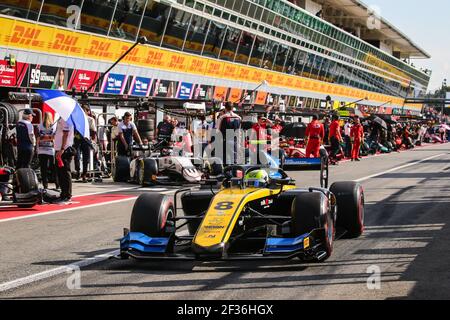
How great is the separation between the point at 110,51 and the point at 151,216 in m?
23.5

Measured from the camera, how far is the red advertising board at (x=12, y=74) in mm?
24031

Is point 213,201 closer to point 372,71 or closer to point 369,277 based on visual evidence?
point 369,277

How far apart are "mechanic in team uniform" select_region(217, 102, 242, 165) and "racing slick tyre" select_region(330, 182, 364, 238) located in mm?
7091

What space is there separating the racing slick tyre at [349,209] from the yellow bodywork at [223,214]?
112 centimetres

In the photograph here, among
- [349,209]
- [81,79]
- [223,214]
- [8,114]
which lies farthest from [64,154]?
[81,79]

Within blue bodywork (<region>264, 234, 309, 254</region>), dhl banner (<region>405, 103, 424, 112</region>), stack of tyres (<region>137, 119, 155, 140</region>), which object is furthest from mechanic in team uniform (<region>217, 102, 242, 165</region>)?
dhl banner (<region>405, 103, 424, 112</region>)

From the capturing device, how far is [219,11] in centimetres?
4019

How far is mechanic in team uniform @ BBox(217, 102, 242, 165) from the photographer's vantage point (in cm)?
1623

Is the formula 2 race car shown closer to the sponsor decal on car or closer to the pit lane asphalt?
the pit lane asphalt

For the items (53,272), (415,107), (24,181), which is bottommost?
(24,181)

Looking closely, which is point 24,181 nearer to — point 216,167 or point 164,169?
point 216,167

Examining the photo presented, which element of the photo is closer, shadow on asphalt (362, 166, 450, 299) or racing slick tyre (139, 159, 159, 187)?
shadow on asphalt (362, 166, 450, 299)

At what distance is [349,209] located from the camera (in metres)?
9.08
